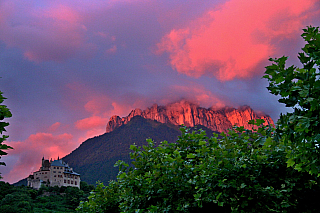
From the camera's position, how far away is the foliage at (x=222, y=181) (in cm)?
695

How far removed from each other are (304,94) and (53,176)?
117 m

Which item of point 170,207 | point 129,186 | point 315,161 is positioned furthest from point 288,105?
point 129,186

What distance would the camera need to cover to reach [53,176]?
108 m

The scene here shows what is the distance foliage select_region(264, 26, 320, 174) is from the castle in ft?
371

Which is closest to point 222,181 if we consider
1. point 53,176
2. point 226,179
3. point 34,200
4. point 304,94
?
point 226,179

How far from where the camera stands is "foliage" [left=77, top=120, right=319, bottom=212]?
6.95m

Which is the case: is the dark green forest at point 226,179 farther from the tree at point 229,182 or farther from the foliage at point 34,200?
the foliage at point 34,200

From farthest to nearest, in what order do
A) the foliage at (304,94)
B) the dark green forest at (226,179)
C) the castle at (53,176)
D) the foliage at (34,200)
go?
the castle at (53,176), the foliage at (34,200), the dark green forest at (226,179), the foliage at (304,94)

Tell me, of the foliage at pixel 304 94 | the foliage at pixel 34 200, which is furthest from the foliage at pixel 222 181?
the foliage at pixel 34 200

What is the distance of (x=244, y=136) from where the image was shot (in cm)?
840

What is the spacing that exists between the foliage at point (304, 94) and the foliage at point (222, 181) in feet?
4.08

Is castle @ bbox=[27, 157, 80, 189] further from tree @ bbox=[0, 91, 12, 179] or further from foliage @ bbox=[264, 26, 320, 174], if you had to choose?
foliage @ bbox=[264, 26, 320, 174]

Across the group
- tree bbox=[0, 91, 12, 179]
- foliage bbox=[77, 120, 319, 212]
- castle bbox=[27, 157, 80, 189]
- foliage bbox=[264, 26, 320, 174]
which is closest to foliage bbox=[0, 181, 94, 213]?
castle bbox=[27, 157, 80, 189]

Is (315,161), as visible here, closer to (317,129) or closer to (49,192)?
(317,129)
